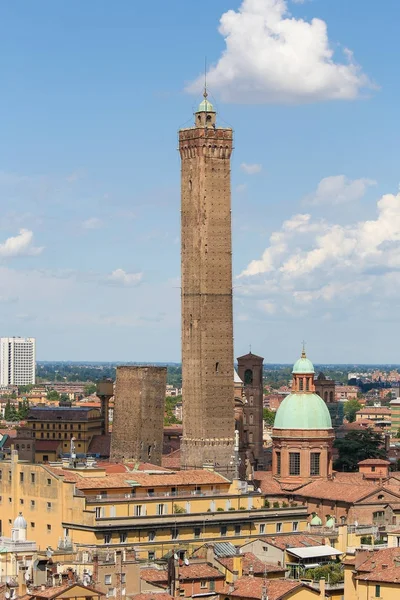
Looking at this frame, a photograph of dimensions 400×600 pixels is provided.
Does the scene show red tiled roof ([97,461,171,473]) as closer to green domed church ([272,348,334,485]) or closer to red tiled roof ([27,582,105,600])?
green domed church ([272,348,334,485])

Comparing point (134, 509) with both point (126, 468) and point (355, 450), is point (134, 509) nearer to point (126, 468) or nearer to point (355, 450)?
point (126, 468)

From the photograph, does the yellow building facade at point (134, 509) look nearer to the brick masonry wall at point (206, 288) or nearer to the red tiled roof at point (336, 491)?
the red tiled roof at point (336, 491)

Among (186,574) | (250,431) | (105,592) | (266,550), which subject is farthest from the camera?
(250,431)

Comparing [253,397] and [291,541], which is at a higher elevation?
[253,397]

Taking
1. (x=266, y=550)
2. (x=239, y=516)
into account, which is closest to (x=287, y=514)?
(x=239, y=516)

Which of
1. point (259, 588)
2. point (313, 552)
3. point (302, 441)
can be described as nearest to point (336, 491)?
point (302, 441)

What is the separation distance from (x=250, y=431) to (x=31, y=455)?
62.8 ft

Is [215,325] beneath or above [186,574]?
above

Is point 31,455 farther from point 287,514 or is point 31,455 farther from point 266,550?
point 266,550

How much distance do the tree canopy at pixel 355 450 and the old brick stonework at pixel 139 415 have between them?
15776 mm

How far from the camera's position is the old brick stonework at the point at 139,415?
105500 millimetres

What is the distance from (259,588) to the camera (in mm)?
61250

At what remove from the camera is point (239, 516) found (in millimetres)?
82062

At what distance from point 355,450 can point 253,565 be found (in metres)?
53.1
